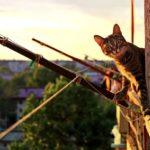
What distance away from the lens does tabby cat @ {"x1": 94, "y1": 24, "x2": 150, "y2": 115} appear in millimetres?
7090

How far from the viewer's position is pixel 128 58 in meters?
7.14

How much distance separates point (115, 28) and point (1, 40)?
1.32m

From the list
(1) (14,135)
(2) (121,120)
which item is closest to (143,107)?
(2) (121,120)

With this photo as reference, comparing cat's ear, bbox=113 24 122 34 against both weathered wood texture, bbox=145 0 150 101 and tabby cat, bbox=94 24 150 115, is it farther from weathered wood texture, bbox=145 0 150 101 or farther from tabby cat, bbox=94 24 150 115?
weathered wood texture, bbox=145 0 150 101

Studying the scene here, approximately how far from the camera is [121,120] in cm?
1150

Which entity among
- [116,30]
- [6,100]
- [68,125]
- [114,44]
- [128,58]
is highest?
[6,100]

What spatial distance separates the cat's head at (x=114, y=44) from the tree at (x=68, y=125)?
29871 mm

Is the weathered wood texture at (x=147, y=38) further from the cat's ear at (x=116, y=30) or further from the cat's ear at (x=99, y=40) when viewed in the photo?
the cat's ear at (x=99, y=40)

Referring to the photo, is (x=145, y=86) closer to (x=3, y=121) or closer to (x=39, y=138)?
(x=39, y=138)

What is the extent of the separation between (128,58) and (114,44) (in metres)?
0.22

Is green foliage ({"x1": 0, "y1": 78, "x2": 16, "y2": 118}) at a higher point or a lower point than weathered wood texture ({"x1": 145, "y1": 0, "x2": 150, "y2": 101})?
higher

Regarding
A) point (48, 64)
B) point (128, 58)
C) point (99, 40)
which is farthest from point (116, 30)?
point (48, 64)

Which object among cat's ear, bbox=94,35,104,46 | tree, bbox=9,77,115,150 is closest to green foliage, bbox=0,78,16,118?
tree, bbox=9,77,115,150

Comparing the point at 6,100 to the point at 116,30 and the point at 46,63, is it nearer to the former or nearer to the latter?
the point at 46,63
